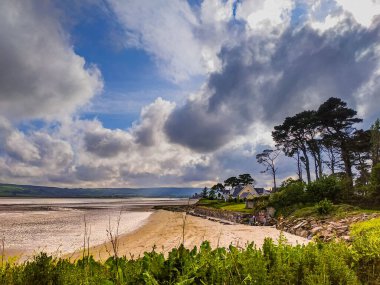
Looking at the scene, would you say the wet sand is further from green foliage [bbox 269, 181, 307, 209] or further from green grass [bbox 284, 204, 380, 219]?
green foliage [bbox 269, 181, 307, 209]

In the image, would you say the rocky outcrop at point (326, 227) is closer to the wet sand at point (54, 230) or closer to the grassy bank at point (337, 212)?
the grassy bank at point (337, 212)

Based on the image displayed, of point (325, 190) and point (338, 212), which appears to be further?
point (325, 190)

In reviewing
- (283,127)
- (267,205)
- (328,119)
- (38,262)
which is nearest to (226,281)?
(38,262)

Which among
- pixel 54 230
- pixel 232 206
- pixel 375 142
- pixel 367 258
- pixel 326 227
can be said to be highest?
pixel 375 142

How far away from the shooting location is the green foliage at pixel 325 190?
28.3 meters

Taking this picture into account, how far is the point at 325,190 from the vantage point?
2845cm

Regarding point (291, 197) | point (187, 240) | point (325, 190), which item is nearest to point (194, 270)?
point (187, 240)

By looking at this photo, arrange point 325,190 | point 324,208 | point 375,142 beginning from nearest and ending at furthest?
point 324,208
point 325,190
point 375,142

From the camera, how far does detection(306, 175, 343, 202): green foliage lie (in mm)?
28281

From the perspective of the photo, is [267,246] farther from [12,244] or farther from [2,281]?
[12,244]

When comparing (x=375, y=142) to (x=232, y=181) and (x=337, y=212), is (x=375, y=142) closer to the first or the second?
(x=337, y=212)

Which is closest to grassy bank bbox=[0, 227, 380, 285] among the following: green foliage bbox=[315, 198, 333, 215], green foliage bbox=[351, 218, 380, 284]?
green foliage bbox=[351, 218, 380, 284]

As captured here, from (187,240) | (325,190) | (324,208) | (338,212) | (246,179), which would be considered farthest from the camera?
(246,179)

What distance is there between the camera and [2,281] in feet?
10.5
